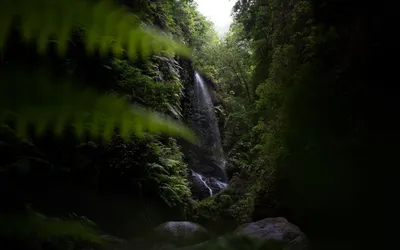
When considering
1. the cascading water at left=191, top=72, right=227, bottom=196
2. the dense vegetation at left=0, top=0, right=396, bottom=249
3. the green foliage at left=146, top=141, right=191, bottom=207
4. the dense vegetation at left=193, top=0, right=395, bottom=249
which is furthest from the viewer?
the cascading water at left=191, top=72, right=227, bottom=196

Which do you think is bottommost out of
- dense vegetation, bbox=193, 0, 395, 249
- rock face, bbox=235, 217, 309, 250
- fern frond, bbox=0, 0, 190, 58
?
rock face, bbox=235, 217, 309, 250

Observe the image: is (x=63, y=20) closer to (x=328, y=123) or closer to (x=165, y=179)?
(x=328, y=123)

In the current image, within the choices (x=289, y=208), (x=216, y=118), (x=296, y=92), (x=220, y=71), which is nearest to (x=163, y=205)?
(x=289, y=208)

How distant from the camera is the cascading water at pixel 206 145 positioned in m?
12.0

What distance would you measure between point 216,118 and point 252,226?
34.9 feet

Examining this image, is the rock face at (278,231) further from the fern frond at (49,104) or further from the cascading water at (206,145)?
the cascading water at (206,145)

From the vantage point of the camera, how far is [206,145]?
44.6ft

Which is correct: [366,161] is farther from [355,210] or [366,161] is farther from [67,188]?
[67,188]

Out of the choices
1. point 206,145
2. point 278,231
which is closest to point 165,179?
point 278,231

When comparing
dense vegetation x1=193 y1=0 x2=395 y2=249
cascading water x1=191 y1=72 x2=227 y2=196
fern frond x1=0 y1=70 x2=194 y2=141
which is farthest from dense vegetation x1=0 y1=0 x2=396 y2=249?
cascading water x1=191 y1=72 x2=227 y2=196

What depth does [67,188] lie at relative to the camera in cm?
441

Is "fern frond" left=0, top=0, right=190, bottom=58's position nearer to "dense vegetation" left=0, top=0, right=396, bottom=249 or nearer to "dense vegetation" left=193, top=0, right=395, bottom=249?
"dense vegetation" left=0, top=0, right=396, bottom=249

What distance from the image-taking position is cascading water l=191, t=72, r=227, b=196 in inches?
472

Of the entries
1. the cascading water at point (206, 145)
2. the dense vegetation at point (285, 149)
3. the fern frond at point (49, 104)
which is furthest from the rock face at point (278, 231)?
the cascading water at point (206, 145)
